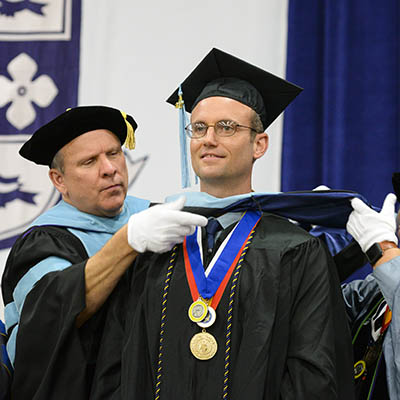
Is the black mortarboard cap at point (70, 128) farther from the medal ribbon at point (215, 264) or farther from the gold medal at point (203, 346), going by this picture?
the gold medal at point (203, 346)

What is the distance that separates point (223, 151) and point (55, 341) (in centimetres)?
94

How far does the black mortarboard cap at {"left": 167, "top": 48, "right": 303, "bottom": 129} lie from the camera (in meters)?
2.26

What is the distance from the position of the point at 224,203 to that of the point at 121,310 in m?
0.56

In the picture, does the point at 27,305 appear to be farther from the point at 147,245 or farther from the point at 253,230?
the point at 253,230

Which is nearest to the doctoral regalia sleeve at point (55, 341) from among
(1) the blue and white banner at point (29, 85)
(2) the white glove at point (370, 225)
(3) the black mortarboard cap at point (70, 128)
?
(3) the black mortarboard cap at point (70, 128)

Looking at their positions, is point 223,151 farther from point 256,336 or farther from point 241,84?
point 256,336

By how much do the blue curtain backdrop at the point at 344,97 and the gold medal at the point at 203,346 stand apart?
183 centimetres

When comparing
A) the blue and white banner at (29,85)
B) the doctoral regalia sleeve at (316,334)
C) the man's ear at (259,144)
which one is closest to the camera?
the doctoral regalia sleeve at (316,334)

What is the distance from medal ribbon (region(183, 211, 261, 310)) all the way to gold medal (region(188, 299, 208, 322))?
3 cm

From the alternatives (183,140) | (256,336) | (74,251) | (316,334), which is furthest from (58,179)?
(316,334)

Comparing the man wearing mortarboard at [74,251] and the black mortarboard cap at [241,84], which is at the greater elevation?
the black mortarboard cap at [241,84]

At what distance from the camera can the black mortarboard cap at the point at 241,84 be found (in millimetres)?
2258

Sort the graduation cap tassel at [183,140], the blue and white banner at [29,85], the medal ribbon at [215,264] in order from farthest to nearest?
the blue and white banner at [29,85] → the graduation cap tassel at [183,140] → the medal ribbon at [215,264]

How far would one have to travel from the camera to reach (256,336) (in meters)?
1.87
